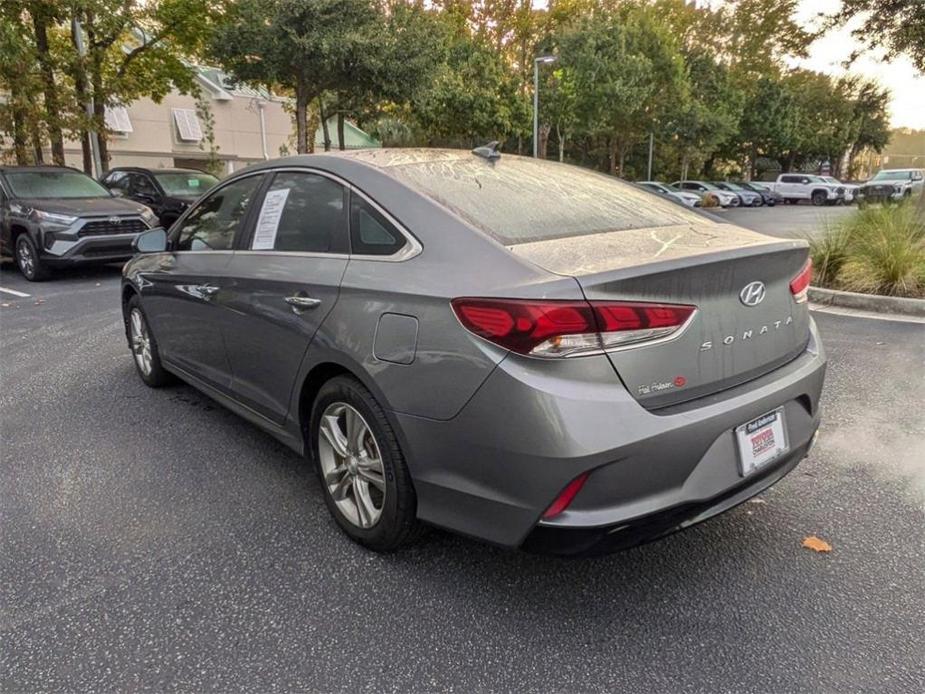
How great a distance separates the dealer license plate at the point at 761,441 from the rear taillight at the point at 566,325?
50 centimetres

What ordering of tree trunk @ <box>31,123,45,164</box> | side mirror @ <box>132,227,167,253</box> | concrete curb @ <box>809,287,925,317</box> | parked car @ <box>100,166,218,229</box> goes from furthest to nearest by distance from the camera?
1. tree trunk @ <box>31,123,45,164</box>
2. parked car @ <box>100,166,218,229</box>
3. concrete curb @ <box>809,287,925,317</box>
4. side mirror @ <box>132,227,167,253</box>

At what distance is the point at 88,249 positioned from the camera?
367 inches

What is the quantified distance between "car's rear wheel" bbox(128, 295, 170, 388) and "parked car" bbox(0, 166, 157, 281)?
544 cm

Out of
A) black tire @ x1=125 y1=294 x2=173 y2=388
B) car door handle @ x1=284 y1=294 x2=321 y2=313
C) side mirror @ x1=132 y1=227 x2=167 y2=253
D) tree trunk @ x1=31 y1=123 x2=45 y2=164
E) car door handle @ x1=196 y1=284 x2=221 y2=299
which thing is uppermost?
tree trunk @ x1=31 y1=123 x2=45 y2=164

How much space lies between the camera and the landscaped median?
6809 mm

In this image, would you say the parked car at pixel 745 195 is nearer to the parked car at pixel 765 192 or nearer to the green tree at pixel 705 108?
the parked car at pixel 765 192

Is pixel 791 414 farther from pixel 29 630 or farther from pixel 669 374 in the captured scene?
pixel 29 630

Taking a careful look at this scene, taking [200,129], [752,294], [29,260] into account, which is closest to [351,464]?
[752,294]

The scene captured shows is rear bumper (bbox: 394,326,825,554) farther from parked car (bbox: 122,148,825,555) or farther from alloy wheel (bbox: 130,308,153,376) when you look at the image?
alloy wheel (bbox: 130,308,153,376)

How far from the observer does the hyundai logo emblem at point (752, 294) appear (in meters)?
2.24

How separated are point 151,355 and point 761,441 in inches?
155

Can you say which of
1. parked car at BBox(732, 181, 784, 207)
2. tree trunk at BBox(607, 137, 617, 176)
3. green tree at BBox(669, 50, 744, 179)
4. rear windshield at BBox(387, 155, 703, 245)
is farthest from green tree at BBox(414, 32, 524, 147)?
rear windshield at BBox(387, 155, 703, 245)

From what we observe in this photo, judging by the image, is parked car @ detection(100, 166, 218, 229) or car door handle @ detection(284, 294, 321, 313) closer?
car door handle @ detection(284, 294, 321, 313)

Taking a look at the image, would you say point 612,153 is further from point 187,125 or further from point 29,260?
point 29,260
